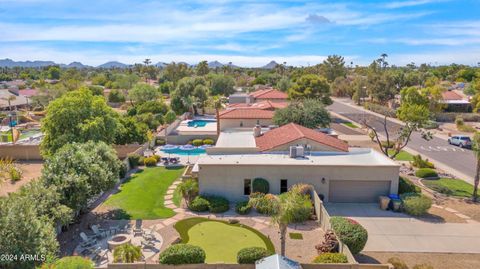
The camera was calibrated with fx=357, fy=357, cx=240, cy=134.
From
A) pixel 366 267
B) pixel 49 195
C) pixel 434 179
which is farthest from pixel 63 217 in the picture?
pixel 434 179

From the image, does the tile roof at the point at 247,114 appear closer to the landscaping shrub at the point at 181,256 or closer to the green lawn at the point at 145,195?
the green lawn at the point at 145,195

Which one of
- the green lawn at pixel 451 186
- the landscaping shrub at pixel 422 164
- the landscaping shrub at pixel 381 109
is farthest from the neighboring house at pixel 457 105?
the green lawn at pixel 451 186

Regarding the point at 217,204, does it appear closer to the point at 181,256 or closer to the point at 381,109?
the point at 181,256

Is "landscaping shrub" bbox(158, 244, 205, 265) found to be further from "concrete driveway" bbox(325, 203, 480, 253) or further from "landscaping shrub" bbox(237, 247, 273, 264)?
"concrete driveway" bbox(325, 203, 480, 253)

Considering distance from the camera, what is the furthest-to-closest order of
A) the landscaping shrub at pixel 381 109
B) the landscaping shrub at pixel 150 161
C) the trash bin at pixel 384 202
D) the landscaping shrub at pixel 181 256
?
1. the landscaping shrub at pixel 381 109
2. the landscaping shrub at pixel 150 161
3. the trash bin at pixel 384 202
4. the landscaping shrub at pixel 181 256

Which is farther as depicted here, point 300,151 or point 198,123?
point 198,123

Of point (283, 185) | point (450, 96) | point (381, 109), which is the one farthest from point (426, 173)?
point (450, 96)
